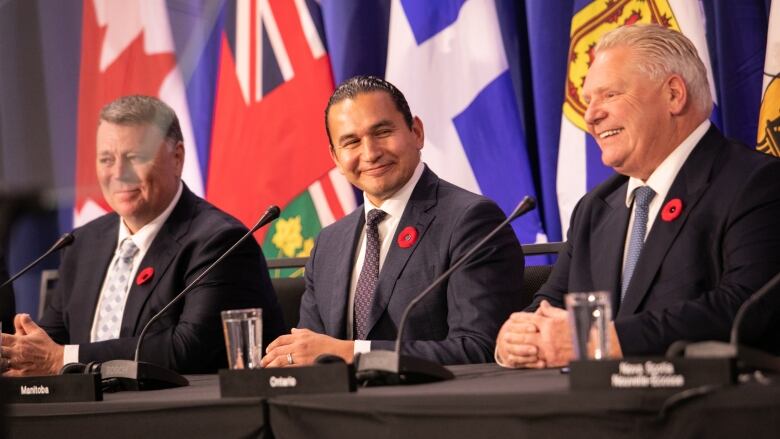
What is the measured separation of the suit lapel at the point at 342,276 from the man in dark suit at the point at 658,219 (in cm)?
63

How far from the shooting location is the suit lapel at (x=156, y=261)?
3.50 m

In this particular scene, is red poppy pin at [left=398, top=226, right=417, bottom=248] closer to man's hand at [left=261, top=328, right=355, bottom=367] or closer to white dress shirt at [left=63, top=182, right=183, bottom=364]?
man's hand at [left=261, top=328, right=355, bottom=367]

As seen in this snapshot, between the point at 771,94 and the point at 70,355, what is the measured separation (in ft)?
8.04

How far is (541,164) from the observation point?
407cm

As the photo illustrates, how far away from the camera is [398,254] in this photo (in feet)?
10.2

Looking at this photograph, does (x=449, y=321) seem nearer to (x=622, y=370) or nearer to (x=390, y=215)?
(x=390, y=215)

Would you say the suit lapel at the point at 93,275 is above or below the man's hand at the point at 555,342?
above

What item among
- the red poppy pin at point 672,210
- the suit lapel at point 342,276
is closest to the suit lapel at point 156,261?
the suit lapel at point 342,276

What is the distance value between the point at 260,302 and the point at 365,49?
1461 millimetres

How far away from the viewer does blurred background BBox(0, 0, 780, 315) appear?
145 inches

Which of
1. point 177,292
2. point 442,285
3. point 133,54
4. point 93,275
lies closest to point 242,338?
point 442,285

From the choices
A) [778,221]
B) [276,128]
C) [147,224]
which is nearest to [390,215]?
[147,224]

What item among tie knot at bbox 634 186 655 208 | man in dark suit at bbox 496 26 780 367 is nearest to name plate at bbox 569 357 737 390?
man in dark suit at bbox 496 26 780 367

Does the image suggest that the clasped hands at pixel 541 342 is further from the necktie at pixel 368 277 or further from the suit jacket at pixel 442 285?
the necktie at pixel 368 277
